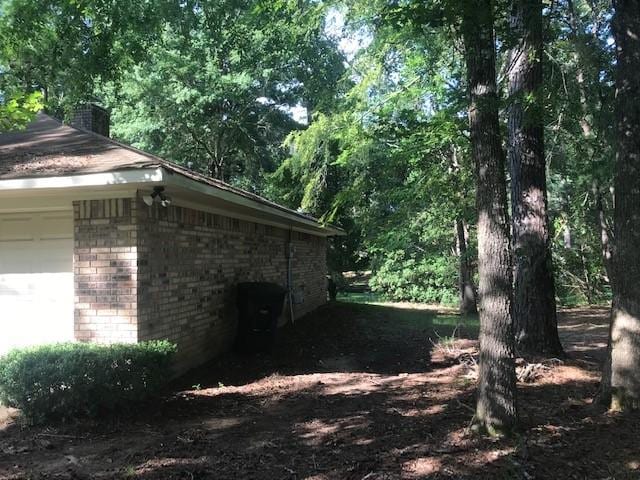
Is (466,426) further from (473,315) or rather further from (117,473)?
(473,315)

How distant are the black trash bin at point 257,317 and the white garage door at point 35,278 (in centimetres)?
285

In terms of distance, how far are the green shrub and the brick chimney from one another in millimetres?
5409

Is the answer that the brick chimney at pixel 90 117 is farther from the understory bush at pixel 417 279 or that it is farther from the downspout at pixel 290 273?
the understory bush at pixel 417 279

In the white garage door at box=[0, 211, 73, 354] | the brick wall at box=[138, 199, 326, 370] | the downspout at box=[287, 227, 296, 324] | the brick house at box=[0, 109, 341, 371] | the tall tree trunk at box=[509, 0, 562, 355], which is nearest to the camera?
the brick house at box=[0, 109, 341, 371]

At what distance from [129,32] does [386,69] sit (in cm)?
660

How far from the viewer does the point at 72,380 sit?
509 centimetres

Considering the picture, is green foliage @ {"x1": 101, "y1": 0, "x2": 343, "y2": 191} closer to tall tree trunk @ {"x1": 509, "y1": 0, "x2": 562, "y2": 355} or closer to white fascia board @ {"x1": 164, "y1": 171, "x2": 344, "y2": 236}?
white fascia board @ {"x1": 164, "y1": 171, "x2": 344, "y2": 236}

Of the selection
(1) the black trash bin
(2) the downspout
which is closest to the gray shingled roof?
(1) the black trash bin

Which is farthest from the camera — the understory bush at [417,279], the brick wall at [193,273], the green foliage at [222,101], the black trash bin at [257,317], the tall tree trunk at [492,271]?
the understory bush at [417,279]

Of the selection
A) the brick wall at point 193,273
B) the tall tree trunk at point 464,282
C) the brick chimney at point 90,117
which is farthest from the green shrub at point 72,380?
the tall tree trunk at point 464,282

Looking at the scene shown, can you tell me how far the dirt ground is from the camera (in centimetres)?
386

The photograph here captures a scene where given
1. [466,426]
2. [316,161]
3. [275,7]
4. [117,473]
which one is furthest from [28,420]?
[316,161]

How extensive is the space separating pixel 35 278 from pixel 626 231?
6.92 metres

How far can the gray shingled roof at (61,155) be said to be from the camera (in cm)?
604
